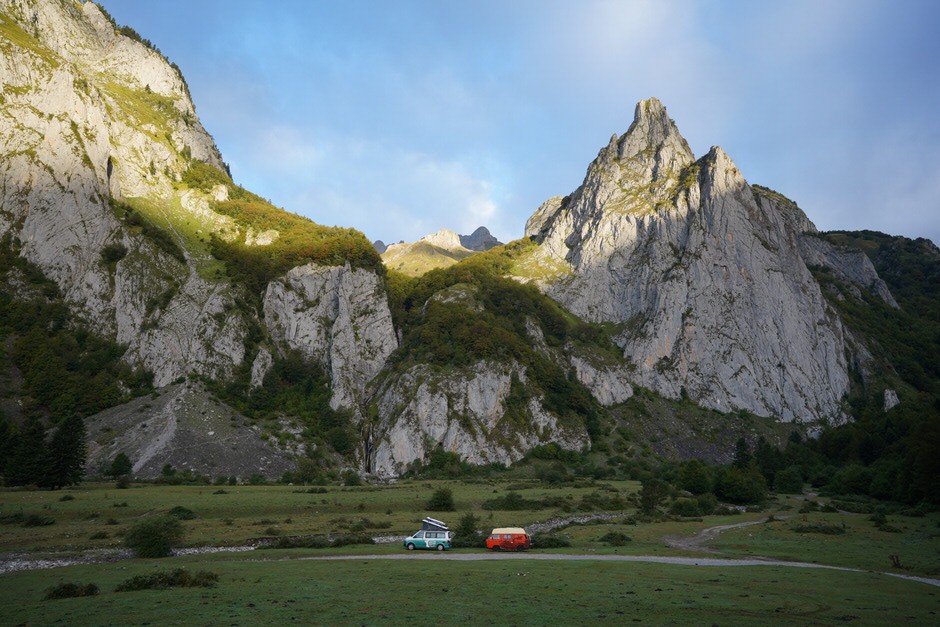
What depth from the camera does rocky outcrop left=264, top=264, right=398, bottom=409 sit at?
427ft

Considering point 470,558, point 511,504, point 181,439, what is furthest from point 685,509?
point 181,439

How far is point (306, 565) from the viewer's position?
3253cm

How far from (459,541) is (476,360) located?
283 ft

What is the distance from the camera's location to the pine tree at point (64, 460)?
6750 cm

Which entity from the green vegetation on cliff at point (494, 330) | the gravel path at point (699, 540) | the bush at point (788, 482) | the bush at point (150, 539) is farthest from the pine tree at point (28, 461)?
the bush at point (788, 482)

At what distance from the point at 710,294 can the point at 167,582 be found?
163m

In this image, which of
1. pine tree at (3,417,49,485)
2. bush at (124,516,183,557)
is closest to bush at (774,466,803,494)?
bush at (124,516,183,557)

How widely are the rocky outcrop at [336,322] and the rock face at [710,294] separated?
218 feet

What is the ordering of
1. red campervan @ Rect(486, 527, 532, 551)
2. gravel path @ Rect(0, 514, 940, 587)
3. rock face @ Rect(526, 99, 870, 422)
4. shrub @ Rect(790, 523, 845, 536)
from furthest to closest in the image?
rock face @ Rect(526, 99, 870, 422) → shrub @ Rect(790, 523, 845, 536) → red campervan @ Rect(486, 527, 532, 551) → gravel path @ Rect(0, 514, 940, 587)

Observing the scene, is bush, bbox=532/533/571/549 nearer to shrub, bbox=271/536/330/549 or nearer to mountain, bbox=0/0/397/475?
shrub, bbox=271/536/330/549

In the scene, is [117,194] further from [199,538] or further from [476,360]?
[199,538]

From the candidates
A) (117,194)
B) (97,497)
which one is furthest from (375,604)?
(117,194)

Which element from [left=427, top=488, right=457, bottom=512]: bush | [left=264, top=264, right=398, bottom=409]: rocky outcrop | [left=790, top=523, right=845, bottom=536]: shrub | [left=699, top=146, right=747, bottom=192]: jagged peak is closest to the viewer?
[left=790, top=523, right=845, bottom=536]: shrub

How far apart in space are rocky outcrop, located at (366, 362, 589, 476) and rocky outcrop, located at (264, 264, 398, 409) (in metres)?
8.95
